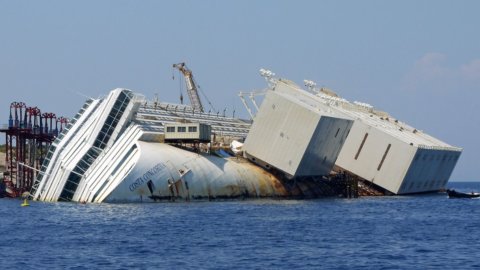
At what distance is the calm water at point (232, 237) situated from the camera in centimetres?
5391

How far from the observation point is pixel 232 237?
64750 millimetres

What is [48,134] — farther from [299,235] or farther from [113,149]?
[299,235]

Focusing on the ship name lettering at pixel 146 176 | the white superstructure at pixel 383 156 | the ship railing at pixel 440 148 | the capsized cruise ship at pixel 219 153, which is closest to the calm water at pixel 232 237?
the ship name lettering at pixel 146 176

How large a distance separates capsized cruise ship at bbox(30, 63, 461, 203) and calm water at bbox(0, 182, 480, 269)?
13.2ft

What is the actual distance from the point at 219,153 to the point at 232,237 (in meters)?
49.3

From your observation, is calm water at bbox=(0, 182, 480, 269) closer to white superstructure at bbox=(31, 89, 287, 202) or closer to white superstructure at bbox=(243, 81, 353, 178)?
white superstructure at bbox=(31, 89, 287, 202)

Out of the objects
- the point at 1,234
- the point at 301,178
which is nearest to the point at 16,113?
the point at 301,178

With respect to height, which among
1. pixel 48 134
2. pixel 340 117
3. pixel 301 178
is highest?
pixel 340 117

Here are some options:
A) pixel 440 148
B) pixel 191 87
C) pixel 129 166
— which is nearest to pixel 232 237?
pixel 129 166

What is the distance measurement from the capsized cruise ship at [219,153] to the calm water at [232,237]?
158 inches

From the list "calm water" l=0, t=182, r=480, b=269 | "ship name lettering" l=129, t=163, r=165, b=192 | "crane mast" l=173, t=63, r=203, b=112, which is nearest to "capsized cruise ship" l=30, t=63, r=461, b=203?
"ship name lettering" l=129, t=163, r=165, b=192

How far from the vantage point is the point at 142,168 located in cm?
9325

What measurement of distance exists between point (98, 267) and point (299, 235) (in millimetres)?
18740

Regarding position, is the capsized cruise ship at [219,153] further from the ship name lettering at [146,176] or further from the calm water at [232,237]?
the calm water at [232,237]
